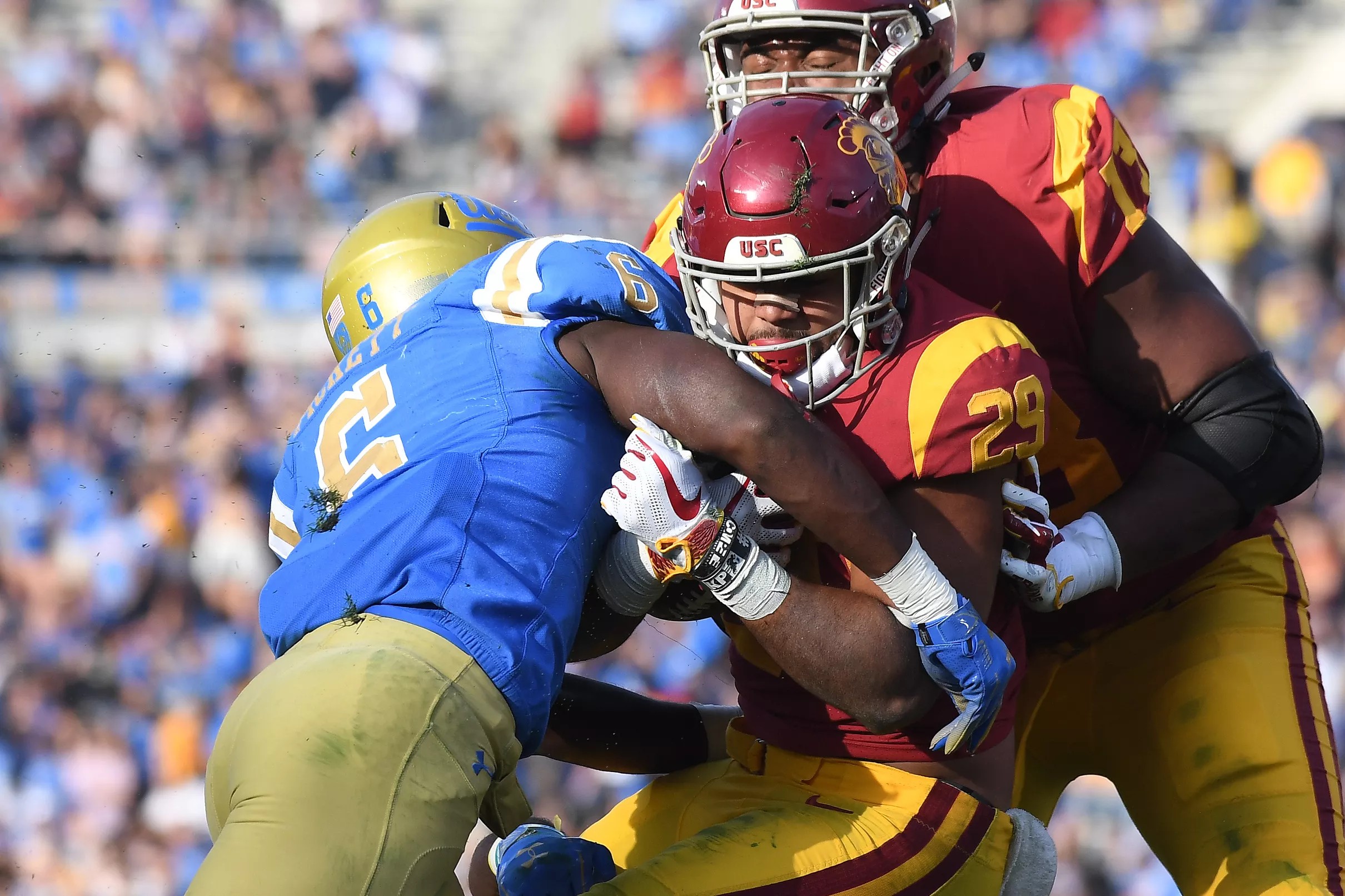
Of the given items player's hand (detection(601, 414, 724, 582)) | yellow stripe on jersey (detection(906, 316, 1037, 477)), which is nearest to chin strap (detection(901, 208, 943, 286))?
yellow stripe on jersey (detection(906, 316, 1037, 477))

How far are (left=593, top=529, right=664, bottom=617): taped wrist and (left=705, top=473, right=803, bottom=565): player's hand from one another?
162mm

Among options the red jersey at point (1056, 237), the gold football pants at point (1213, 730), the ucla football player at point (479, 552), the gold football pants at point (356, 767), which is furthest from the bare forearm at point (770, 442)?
the gold football pants at point (1213, 730)

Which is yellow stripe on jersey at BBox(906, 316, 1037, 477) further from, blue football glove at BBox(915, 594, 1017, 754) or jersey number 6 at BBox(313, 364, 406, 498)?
jersey number 6 at BBox(313, 364, 406, 498)

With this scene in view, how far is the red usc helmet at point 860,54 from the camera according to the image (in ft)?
10.6

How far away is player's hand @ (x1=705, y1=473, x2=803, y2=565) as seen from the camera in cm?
256

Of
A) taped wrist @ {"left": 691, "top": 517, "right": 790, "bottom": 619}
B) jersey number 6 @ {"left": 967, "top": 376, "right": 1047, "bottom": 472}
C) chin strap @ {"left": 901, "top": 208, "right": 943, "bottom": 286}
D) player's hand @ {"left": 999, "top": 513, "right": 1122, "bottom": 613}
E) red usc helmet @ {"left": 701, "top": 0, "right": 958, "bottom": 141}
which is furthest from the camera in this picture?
red usc helmet @ {"left": 701, "top": 0, "right": 958, "bottom": 141}

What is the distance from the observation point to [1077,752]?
3490 mm

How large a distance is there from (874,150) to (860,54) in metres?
0.57

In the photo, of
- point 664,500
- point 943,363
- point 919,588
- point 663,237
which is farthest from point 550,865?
point 663,237

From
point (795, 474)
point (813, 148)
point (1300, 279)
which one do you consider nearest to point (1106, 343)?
point (813, 148)

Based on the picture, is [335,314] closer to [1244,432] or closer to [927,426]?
[927,426]

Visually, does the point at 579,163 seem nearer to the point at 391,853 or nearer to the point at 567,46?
the point at 567,46

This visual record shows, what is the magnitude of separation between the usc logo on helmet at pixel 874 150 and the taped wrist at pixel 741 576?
0.71 metres

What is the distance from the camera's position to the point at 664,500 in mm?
2426
